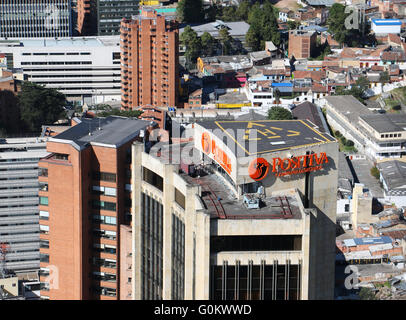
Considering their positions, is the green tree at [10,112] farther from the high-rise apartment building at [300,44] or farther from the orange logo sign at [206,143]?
the orange logo sign at [206,143]

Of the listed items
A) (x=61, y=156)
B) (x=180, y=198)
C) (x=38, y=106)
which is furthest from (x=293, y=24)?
(x=180, y=198)

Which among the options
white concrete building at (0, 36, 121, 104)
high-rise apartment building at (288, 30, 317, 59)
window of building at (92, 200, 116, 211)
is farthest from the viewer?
high-rise apartment building at (288, 30, 317, 59)

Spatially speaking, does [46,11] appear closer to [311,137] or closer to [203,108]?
[203,108]

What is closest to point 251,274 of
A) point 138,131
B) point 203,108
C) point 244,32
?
point 138,131

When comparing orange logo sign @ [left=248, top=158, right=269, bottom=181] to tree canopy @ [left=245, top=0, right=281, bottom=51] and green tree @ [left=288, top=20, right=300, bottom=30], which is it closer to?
tree canopy @ [left=245, top=0, right=281, bottom=51]

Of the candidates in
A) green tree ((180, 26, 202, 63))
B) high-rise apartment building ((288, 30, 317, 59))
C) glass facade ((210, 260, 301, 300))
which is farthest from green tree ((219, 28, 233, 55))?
glass facade ((210, 260, 301, 300))

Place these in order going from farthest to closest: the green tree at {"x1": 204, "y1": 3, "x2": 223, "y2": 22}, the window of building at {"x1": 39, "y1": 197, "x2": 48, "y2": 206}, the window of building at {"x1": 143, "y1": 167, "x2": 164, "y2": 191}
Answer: the green tree at {"x1": 204, "y1": 3, "x2": 223, "y2": 22} → the window of building at {"x1": 39, "y1": 197, "x2": 48, "y2": 206} → the window of building at {"x1": 143, "y1": 167, "x2": 164, "y2": 191}
